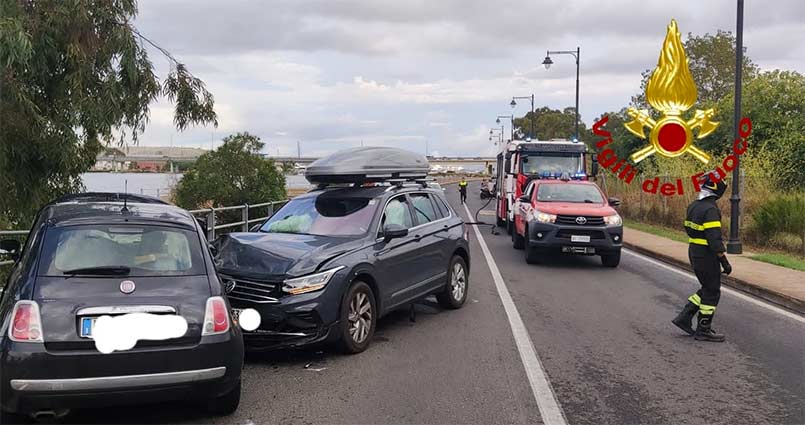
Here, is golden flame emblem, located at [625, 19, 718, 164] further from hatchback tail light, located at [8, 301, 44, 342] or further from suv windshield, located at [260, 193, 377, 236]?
hatchback tail light, located at [8, 301, 44, 342]

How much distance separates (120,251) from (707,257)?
19.4ft

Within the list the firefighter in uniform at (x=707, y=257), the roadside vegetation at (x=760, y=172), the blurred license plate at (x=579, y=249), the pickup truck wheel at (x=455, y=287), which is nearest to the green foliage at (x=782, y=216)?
the roadside vegetation at (x=760, y=172)

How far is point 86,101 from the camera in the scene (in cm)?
874

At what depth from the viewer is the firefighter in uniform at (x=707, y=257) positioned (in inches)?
298

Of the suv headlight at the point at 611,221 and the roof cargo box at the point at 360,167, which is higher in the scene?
the roof cargo box at the point at 360,167

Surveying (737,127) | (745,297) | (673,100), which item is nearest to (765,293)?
(745,297)

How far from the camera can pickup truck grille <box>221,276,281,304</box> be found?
6.38 meters

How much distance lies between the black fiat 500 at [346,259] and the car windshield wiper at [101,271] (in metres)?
1.61

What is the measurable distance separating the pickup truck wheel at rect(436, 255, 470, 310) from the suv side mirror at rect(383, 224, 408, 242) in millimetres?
1759

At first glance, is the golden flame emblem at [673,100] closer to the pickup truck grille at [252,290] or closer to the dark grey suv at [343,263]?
the dark grey suv at [343,263]

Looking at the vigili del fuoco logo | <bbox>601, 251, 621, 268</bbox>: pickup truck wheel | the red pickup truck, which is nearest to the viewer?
the red pickup truck

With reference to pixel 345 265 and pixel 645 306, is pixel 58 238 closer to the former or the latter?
pixel 345 265

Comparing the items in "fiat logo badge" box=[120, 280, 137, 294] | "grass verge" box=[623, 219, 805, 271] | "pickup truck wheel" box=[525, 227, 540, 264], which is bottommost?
"grass verge" box=[623, 219, 805, 271]

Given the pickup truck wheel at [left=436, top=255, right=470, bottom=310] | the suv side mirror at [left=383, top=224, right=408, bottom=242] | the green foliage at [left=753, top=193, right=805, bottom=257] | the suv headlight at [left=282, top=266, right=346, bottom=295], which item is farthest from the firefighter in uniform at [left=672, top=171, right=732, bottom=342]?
the green foliage at [left=753, top=193, right=805, bottom=257]
